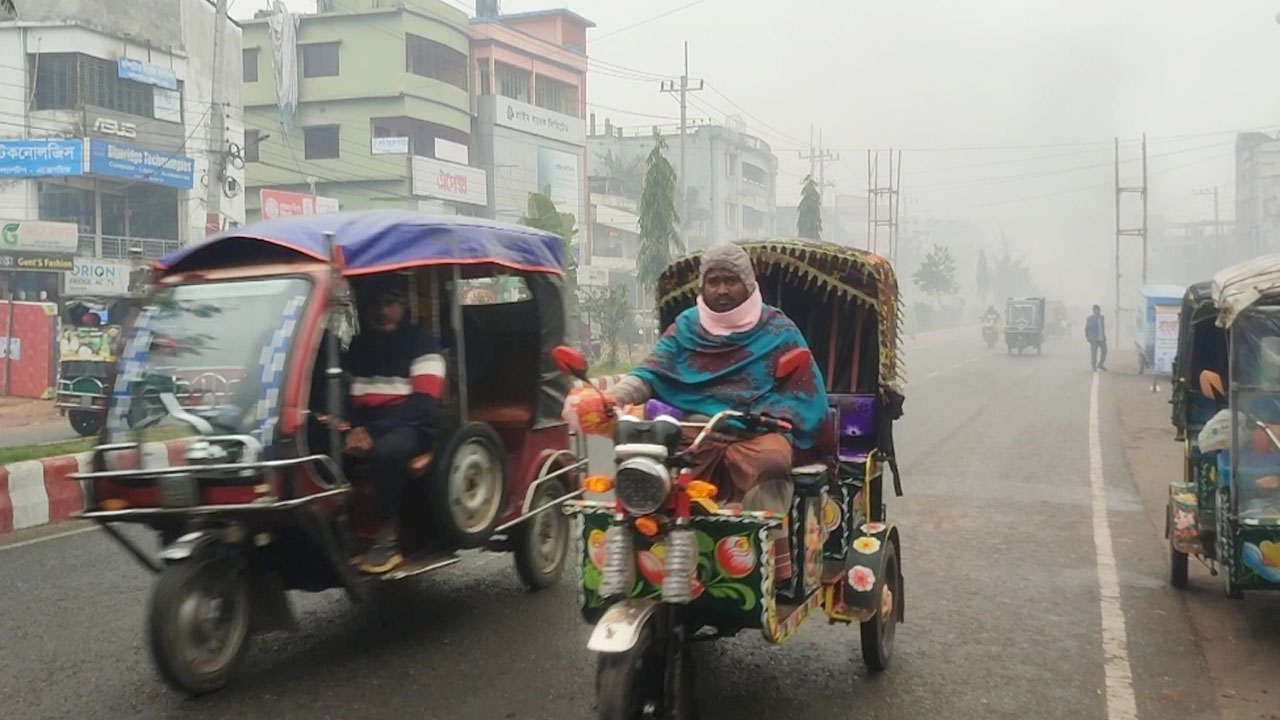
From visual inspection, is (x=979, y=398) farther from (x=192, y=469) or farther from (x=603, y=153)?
(x=603, y=153)

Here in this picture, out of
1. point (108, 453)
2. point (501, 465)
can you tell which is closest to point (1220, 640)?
point (501, 465)

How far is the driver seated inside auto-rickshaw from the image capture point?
14.1 ft

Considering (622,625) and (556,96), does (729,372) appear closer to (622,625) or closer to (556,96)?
(622,625)

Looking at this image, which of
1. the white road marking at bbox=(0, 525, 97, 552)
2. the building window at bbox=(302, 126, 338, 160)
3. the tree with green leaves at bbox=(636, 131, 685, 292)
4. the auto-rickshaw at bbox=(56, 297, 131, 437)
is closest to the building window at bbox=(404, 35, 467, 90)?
the building window at bbox=(302, 126, 338, 160)

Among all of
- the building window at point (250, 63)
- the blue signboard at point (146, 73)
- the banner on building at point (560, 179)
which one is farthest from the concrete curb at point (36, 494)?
the banner on building at point (560, 179)

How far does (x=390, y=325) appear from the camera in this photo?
5801 millimetres

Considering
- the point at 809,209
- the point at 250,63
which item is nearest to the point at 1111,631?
the point at 809,209

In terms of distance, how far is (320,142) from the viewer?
45.1m

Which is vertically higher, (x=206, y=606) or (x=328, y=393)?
(x=328, y=393)

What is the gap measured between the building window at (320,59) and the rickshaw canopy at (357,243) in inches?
1651

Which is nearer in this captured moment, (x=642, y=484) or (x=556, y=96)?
(x=642, y=484)

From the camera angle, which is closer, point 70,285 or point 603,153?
point 70,285

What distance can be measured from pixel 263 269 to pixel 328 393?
67cm

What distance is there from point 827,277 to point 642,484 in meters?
2.77
